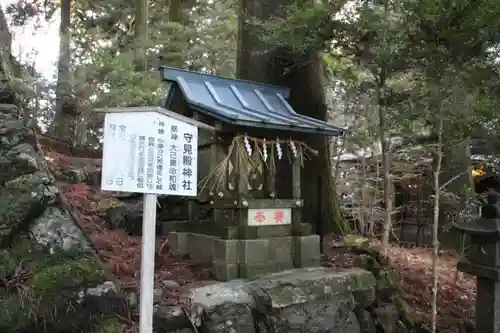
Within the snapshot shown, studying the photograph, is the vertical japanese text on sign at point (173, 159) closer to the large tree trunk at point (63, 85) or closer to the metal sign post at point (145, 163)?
the metal sign post at point (145, 163)

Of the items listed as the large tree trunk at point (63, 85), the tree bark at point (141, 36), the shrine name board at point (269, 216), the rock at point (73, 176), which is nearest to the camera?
the shrine name board at point (269, 216)

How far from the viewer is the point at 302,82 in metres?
7.46

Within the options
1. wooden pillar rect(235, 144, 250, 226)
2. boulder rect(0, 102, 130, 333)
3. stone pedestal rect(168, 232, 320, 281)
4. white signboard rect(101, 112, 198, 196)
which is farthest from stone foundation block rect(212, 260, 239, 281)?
white signboard rect(101, 112, 198, 196)

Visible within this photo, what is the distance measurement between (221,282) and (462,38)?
403cm

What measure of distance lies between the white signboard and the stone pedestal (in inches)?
74.1

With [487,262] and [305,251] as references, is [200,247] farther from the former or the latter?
[487,262]

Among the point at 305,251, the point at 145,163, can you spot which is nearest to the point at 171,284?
the point at 305,251

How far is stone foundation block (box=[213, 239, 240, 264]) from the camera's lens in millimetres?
5301

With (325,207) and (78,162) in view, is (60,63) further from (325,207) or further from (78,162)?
(325,207)

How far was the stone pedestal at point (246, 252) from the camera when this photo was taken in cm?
534

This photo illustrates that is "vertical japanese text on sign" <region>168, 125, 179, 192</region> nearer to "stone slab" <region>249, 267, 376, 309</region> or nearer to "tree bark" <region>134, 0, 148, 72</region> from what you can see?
"stone slab" <region>249, 267, 376, 309</region>

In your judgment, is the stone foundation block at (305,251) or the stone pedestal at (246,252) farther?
the stone foundation block at (305,251)

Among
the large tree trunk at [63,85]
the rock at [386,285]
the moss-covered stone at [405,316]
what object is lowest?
the moss-covered stone at [405,316]

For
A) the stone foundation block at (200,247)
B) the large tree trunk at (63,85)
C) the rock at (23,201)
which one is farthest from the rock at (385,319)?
→ the large tree trunk at (63,85)
